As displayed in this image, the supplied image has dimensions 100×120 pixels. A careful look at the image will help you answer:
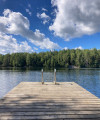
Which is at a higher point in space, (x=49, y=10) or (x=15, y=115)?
(x=49, y=10)

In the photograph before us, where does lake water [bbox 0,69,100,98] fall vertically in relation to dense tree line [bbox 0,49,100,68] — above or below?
below

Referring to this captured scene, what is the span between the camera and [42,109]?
2.41 m

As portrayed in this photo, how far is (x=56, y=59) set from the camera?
173 feet

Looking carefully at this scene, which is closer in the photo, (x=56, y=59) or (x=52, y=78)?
(x=52, y=78)

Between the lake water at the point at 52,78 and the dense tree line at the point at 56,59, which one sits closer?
the lake water at the point at 52,78

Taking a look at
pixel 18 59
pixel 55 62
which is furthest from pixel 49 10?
pixel 18 59

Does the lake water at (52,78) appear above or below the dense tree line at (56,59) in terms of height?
below

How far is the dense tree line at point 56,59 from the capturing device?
47.4 meters

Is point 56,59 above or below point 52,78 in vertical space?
above

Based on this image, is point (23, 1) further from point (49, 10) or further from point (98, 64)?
point (98, 64)

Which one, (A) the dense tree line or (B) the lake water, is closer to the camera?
(B) the lake water

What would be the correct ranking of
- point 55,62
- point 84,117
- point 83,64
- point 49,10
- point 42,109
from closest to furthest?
point 84,117 < point 42,109 < point 49,10 < point 83,64 < point 55,62

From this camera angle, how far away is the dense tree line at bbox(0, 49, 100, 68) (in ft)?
156

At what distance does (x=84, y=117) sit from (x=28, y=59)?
169 ft
